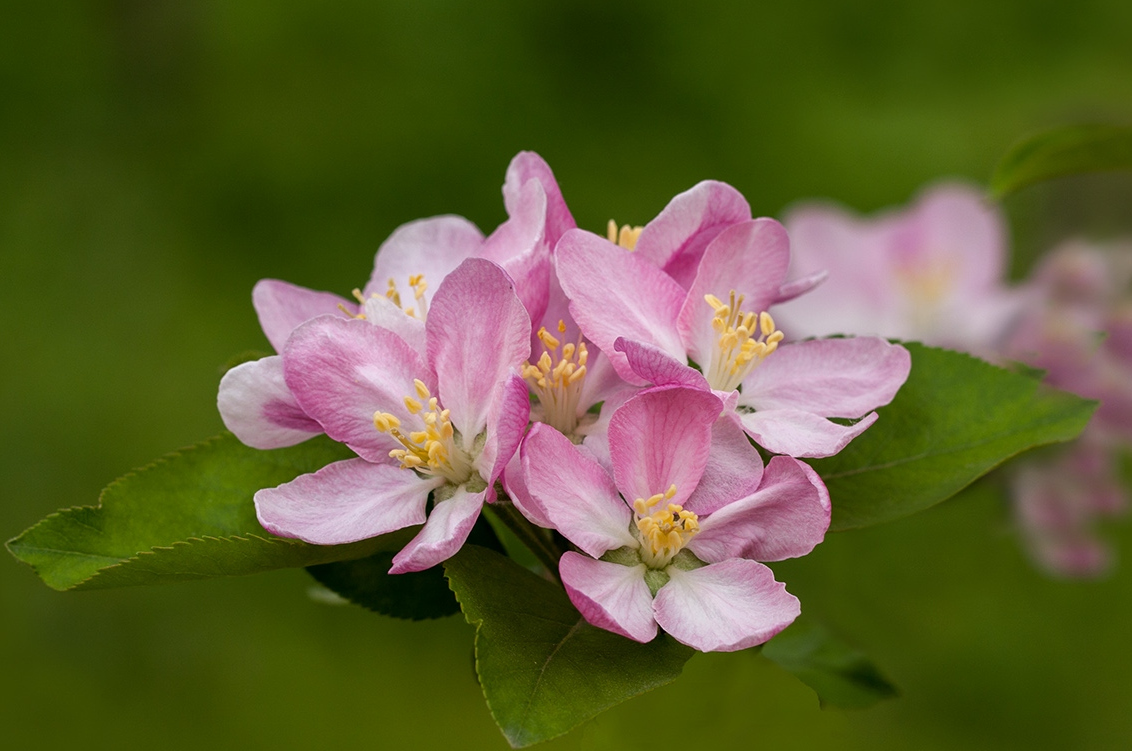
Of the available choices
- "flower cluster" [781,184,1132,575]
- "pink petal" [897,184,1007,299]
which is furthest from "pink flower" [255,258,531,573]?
"pink petal" [897,184,1007,299]

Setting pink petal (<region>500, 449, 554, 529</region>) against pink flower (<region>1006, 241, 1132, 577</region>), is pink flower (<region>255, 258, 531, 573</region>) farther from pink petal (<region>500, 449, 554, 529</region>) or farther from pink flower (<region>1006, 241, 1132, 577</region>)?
pink flower (<region>1006, 241, 1132, 577</region>)

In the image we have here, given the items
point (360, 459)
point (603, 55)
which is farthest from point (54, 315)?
point (360, 459)

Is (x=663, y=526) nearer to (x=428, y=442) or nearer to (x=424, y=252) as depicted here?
(x=428, y=442)

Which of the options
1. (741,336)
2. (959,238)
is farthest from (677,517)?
A: (959,238)

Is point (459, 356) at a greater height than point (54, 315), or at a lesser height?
greater

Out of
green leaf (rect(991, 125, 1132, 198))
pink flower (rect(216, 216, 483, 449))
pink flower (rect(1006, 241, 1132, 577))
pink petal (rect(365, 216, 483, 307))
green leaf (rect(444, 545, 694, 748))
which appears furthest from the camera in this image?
pink flower (rect(1006, 241, 1132, 577))

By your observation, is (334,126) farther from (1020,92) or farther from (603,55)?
(1020,92)
